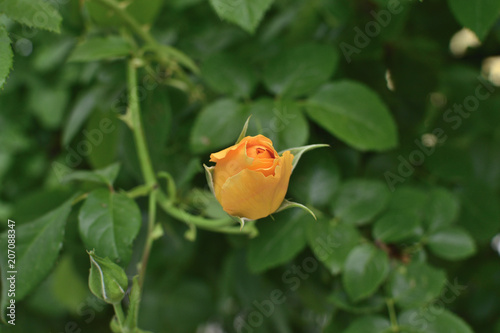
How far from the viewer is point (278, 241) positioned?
512 millimetres

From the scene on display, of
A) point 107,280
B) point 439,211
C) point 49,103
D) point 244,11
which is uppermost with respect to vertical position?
point 244,11

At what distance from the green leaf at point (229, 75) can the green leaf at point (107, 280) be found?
0.28m

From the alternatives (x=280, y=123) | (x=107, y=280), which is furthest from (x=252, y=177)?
(x=280, y=123)

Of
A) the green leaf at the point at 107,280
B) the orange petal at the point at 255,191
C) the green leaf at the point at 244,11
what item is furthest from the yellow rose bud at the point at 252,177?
the green leaf at the point at 244,11

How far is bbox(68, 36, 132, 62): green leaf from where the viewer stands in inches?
19.9

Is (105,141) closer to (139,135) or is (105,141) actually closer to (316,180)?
(139,135)

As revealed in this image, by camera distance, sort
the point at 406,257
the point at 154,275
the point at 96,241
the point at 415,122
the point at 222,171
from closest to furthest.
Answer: the point at 222,171 < the point at 96,241 < the point at 406,257 < the point at 415,122 < the point at 154,275

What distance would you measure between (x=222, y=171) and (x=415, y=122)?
1.51 ft

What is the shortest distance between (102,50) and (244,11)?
0.57 feet

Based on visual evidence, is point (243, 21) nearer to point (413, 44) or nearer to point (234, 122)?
point (234, 122)

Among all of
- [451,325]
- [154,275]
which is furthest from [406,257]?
[154,275]

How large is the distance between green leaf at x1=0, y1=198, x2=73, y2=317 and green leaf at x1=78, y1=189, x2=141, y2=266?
0.11ft

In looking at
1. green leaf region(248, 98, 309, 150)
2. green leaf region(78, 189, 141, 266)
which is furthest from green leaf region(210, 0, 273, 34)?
green leaf region(78, 189, 141, 266)

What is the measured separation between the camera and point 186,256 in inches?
27.2
